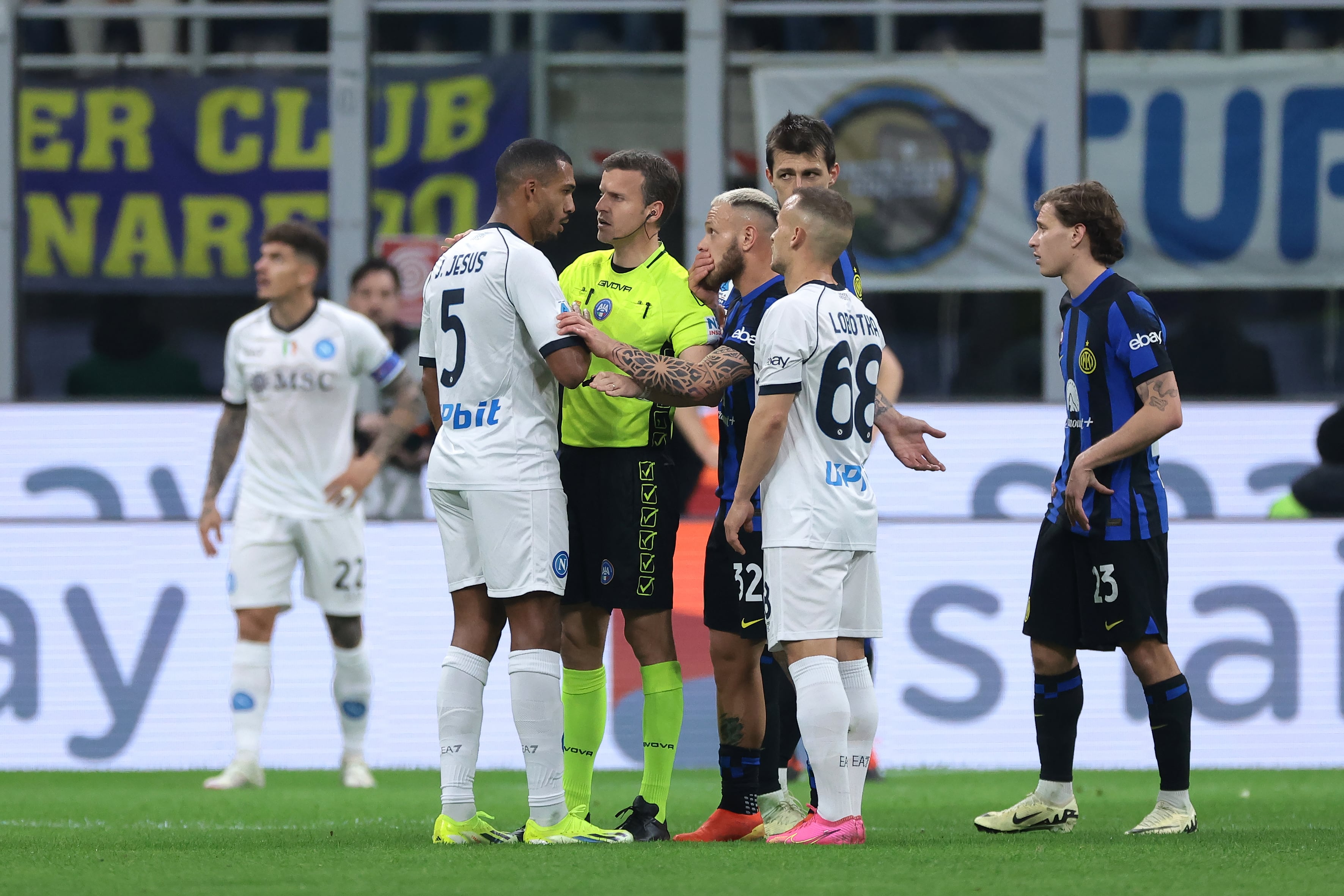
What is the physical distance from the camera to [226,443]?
858 cm

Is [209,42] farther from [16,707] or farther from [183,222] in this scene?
[16,707]

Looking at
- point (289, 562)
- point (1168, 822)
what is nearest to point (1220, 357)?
point (289, 562)

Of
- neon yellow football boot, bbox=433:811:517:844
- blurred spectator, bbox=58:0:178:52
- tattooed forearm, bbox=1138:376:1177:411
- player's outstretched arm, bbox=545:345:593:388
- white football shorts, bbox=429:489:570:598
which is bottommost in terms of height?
neon yellow football boot, bbox=433:811:517:844

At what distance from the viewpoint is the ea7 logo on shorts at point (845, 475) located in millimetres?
5402

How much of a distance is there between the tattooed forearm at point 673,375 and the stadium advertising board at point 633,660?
3347 mm

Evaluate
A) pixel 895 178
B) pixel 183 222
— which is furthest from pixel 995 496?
pixel 183 222

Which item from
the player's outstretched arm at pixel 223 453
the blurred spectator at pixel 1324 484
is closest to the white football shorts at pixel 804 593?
the player's outstretched arm at pixel 223 453

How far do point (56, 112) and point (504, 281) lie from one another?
9.03 m

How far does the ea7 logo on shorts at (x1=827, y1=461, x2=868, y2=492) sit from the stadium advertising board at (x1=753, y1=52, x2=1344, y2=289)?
7.92 meters

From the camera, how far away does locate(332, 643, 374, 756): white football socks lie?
8438 millimetres

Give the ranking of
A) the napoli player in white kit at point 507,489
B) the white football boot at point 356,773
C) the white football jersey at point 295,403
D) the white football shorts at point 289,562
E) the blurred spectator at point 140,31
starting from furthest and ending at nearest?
the blurred spectator at point 140,31 → the white football jersey at point 295,403 → the white football shorts at point 289,562 → the white football boot at point 356,773 → the napoli player in white kit at point 507,489

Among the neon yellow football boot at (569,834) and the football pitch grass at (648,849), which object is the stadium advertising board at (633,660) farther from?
the neon yellow football boot at (569,834)

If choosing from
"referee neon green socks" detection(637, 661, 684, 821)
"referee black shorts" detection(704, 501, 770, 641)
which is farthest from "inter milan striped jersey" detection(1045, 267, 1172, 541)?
"referee neon green socks" detection(637, 661, 684, 821)

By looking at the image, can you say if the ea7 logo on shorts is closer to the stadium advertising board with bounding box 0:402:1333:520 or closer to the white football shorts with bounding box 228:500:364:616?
the white football shorts with bounding box 228:500:364:616
